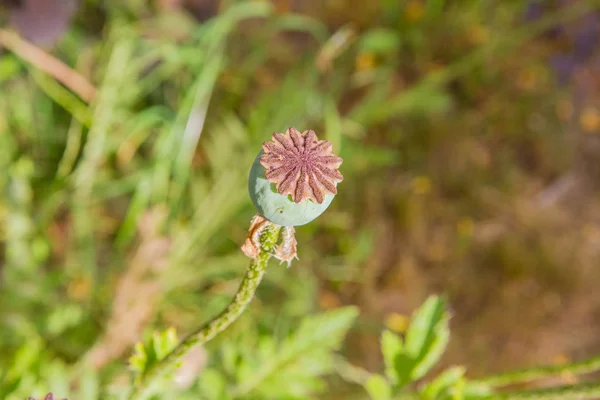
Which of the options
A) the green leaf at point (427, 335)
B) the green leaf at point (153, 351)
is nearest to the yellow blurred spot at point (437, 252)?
the green leaf at point (427, 335)

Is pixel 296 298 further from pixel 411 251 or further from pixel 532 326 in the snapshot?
pixel 532 326

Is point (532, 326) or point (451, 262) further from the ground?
point (451, 262)

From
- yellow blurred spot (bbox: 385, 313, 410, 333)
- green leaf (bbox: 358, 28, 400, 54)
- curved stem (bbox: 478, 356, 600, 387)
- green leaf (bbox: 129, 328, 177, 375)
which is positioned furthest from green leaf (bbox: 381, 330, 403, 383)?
green leaf (bbox: 358, 28, 400, 54)

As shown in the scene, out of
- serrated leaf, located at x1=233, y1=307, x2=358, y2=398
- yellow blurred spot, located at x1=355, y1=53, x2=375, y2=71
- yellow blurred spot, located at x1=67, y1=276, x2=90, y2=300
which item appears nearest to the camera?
serrated leaf, located at x1=233, y1=307, x2=358, y2=398

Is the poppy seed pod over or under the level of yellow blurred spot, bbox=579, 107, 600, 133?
under

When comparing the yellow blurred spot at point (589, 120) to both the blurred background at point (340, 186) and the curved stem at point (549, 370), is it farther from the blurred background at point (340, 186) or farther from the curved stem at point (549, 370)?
the curved stem at point (549, 370)

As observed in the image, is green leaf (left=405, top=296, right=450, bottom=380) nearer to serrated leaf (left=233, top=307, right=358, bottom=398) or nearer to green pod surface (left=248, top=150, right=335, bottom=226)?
serrated leaf (left=233, top=307, right=358, bottom=398)

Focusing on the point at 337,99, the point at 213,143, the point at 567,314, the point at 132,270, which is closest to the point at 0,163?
the point at 132,270

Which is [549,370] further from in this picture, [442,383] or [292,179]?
[292,179]
